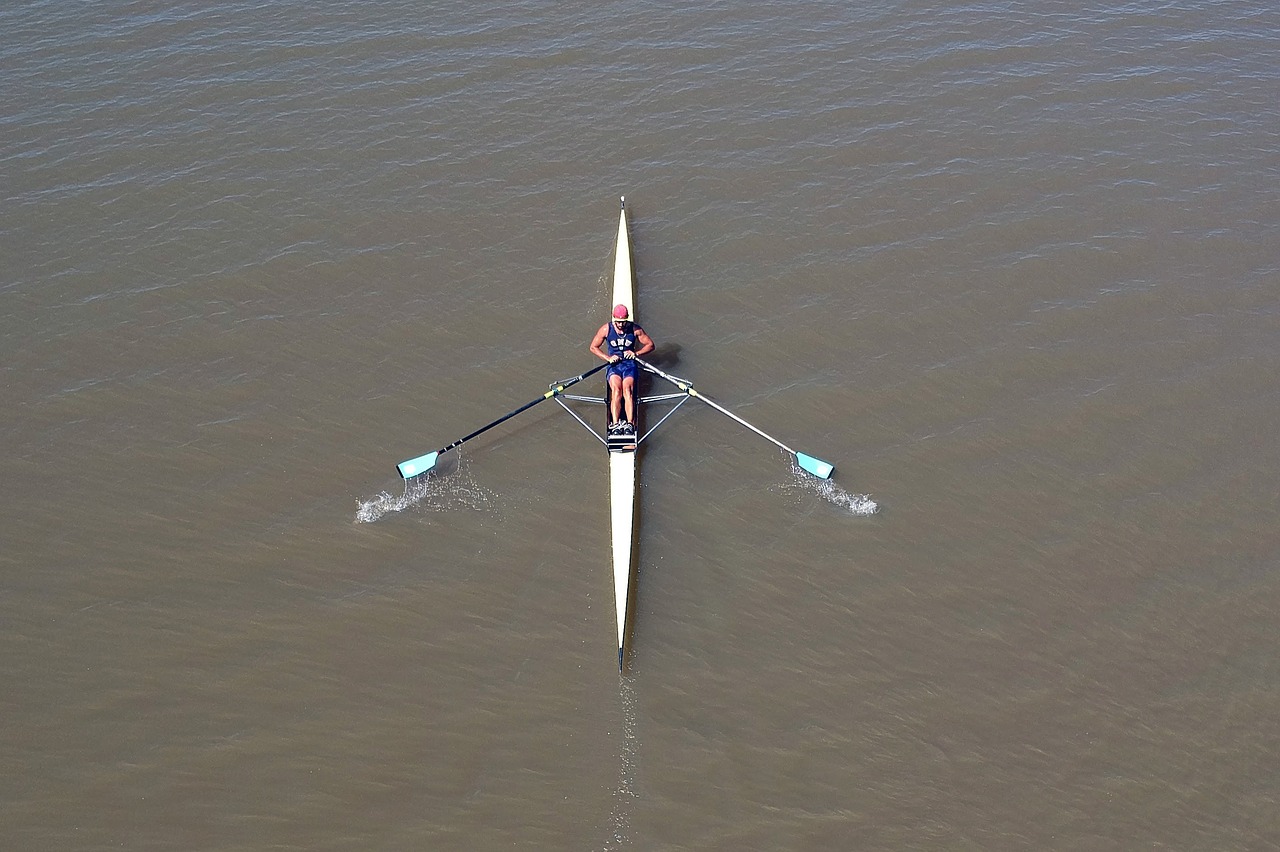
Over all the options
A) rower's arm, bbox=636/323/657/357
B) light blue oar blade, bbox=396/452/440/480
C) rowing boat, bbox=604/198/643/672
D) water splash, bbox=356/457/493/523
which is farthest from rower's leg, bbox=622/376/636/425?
light blue oar blade, bbox=396/452/440/480

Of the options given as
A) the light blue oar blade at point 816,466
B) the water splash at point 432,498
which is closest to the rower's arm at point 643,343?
the light blue oar blade at point 816,466

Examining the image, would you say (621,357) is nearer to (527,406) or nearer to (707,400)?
(707,400)

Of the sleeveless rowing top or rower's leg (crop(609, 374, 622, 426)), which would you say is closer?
rower's leg (crop(609, 374, 622, 426))

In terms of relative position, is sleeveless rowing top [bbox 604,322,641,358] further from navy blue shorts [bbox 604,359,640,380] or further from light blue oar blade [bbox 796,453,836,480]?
light blue oar blade [bbox 796,453,836,480]

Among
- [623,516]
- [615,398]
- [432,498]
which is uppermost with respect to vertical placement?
[615,398]

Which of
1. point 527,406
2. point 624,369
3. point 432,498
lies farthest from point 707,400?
point 432,498

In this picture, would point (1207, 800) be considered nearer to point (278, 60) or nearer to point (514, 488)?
point (514, 488)

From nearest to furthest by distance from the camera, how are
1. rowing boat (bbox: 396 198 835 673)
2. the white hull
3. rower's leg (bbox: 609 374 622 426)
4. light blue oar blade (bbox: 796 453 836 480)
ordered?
the white hull → rowing boat (bbox: 396 198 835 673) → light blue oar blade (bbox: 796 453 836 480) → rower's leg (bbox: 609 374 622 426)
